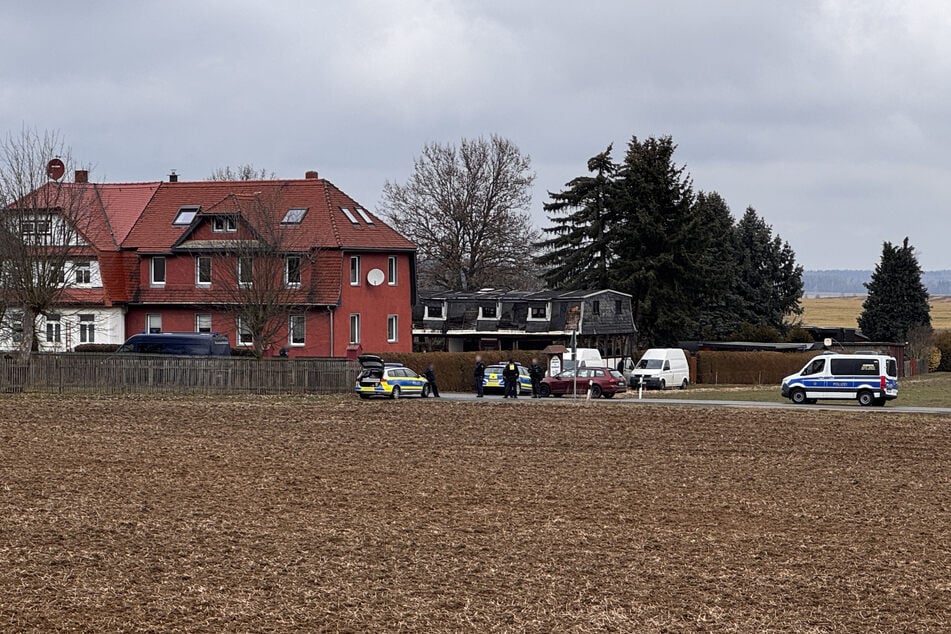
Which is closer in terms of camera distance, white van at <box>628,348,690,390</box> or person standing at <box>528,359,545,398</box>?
person standing at <box>528,359,545,398</box>

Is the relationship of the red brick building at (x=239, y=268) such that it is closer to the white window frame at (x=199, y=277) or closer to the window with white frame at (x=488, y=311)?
the white window frame at (x=199, y=277)

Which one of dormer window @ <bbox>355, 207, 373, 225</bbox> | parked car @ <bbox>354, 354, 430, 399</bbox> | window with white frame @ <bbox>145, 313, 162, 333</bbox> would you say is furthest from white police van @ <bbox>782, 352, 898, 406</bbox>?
window with white frame @ <bbox>145, 313, 162, 333</bbox>

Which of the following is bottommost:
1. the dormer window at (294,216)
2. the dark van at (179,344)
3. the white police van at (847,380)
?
the white police van at (847,380)

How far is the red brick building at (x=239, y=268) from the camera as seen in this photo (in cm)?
6169

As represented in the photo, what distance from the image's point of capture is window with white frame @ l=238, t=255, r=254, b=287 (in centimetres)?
5812

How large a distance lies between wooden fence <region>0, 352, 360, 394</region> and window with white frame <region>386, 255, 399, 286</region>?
59.4 ft

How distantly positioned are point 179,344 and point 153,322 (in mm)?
14340

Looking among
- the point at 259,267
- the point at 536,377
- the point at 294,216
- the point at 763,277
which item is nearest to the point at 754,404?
the point at 536,377

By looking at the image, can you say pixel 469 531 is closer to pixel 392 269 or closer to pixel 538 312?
pixel 392 269

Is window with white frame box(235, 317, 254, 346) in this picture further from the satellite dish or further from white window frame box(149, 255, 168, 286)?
the satellite dish

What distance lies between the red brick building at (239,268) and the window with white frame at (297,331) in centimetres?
5

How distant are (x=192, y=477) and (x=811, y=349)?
2453 inches

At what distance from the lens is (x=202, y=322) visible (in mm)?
65062

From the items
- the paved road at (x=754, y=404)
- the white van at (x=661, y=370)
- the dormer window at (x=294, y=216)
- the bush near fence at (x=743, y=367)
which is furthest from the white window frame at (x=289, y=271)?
the bush near fence at (x=743, y=367)
